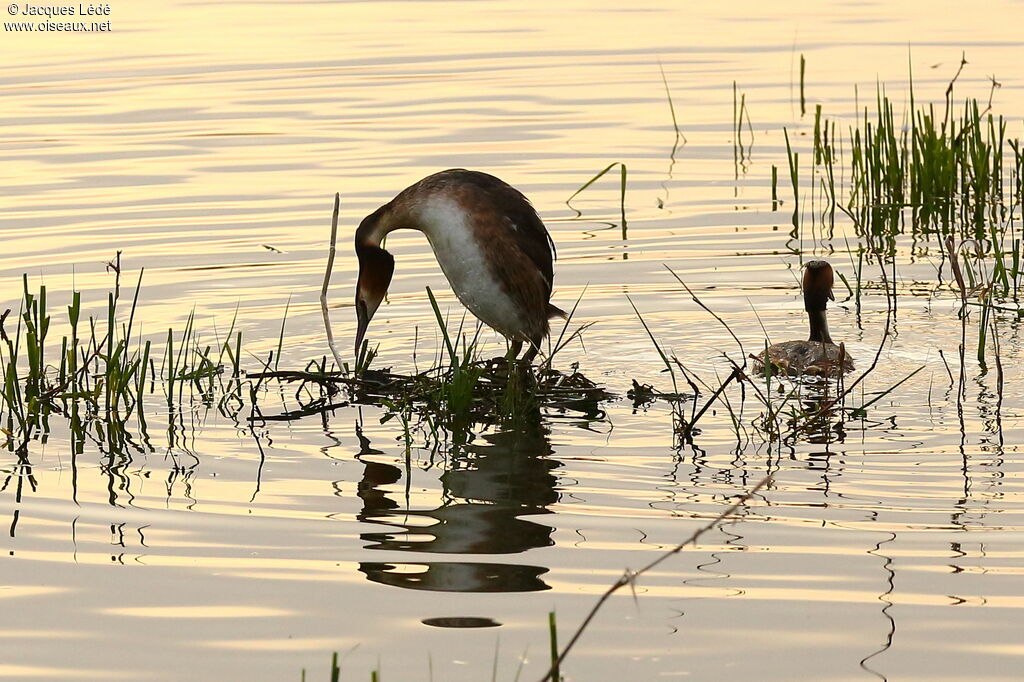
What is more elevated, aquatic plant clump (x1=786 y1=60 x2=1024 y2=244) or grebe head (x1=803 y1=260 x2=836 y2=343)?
aquatic plant clump (x1=786 y1=60 x2=1024 y2=244)

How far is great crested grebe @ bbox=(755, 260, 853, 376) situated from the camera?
846 cm

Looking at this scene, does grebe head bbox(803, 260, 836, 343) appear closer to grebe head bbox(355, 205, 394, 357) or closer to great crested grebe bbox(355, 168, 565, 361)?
great crested grebe bbox(355, 168, 565, 361)

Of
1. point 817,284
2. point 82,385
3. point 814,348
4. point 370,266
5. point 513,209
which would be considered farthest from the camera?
point 817,284

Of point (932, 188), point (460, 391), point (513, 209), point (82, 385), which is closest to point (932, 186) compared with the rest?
point (932, 188)

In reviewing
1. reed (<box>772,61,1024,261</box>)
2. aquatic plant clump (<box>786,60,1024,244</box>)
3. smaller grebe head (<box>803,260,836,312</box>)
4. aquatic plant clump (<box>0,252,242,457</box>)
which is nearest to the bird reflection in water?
aquatic plant clump (<box>0,252,242,457</box>)

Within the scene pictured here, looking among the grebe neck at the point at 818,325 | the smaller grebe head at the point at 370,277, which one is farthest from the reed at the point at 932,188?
the smaller grebe head at the point at 370,277

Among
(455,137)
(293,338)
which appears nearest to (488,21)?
(455,137)

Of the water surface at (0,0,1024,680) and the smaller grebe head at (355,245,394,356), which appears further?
the smaller grebe head at (355,245,394,356)

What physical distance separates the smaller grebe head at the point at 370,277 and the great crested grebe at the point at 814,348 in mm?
1791

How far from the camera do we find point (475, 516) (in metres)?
6.44

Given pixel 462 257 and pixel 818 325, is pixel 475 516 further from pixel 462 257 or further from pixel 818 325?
pixel 818 325

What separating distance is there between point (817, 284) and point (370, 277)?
222cm

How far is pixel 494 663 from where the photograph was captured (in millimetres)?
4945

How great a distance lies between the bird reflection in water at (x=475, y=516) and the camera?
576 centimetres
